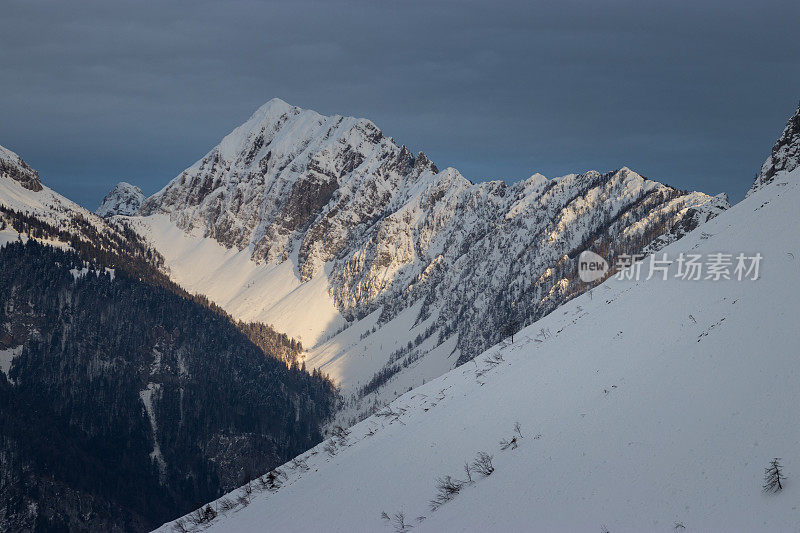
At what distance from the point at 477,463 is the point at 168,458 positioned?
17386 cm

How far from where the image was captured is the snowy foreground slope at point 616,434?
16.2 metres

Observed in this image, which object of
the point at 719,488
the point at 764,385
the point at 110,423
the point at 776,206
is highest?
the point at 110,423

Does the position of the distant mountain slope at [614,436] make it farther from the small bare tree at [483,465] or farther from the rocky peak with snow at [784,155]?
the rocky peak with snow at [784,155]

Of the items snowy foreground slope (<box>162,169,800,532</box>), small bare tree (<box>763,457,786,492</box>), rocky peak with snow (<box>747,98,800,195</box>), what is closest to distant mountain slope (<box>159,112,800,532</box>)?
snowy foreground slope (<box>162,169,800,532</box>)

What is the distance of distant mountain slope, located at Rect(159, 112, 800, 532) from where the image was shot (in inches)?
639

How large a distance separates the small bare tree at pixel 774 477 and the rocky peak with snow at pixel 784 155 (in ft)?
243

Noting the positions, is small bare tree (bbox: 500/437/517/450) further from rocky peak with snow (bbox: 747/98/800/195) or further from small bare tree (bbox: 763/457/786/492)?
rocky peak with snow (bbox: 747/98/800/195)

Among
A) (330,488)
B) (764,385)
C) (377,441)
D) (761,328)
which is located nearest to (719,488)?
(764,385)

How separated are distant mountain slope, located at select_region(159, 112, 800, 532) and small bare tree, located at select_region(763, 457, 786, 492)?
21cm

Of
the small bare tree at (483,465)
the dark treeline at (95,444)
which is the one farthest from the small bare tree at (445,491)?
the dark treeline at (95,444)

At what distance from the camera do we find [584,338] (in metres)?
33.8

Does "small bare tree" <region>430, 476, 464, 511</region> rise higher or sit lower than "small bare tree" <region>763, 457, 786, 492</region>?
higher

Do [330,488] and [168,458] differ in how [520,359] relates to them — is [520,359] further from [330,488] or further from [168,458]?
[168,458]

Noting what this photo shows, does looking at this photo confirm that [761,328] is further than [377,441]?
No
